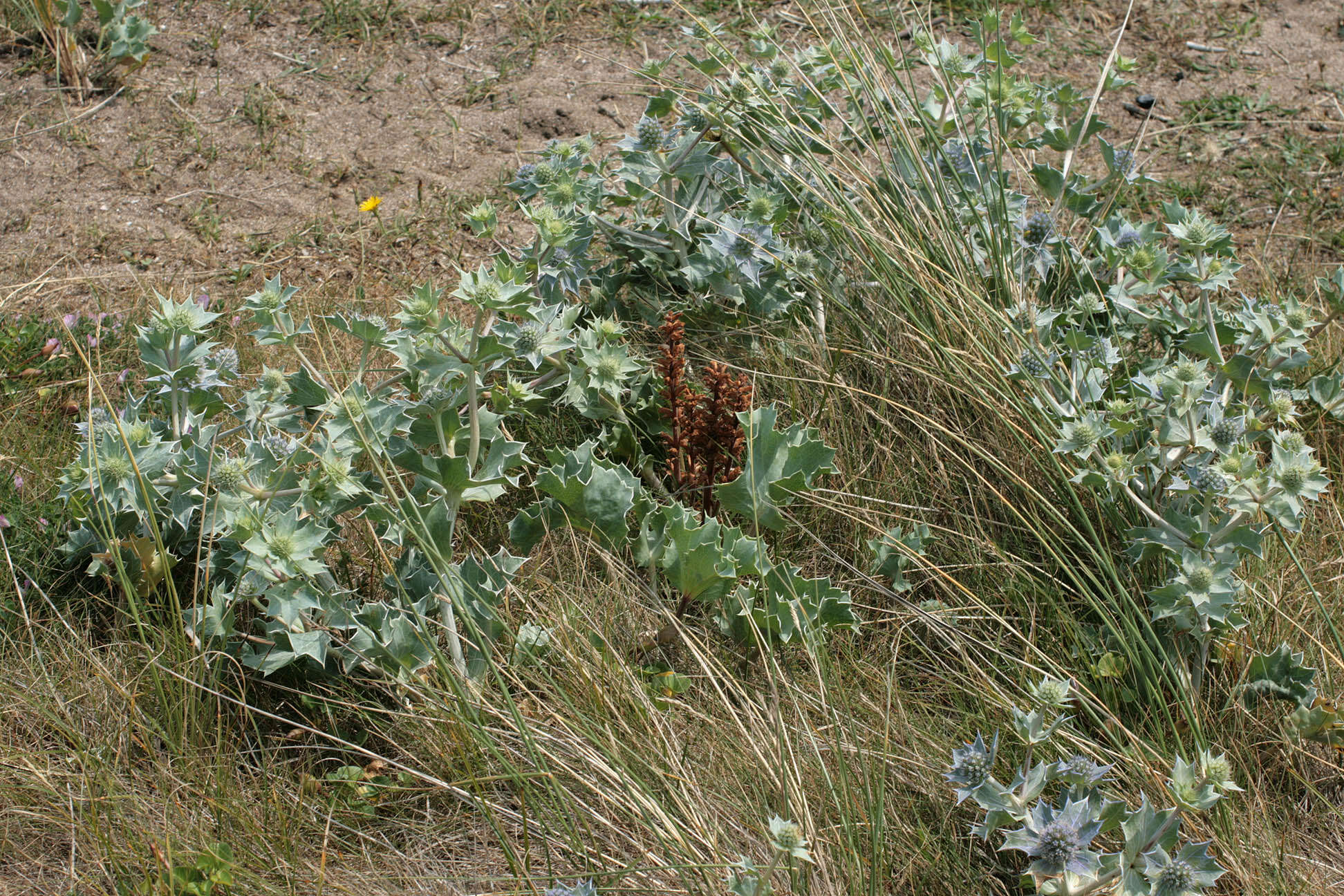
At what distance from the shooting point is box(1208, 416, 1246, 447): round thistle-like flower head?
210 centimetres

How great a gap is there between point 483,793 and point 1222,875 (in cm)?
124

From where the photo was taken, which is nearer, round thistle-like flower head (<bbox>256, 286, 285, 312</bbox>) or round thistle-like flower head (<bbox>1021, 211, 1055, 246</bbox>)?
round thistle-like flower head (<bbox>256, 286, 285, 312</bbox>)

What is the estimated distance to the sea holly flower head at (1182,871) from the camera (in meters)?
1.62

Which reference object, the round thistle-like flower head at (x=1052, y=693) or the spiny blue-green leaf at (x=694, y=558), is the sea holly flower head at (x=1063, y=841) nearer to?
the round thistle-like flower head at (x=1052, y=693)

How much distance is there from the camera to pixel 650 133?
8.98 ft

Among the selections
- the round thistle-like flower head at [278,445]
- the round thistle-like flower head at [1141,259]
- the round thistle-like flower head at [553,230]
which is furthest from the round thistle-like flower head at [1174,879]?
the round thistle-like flower head at [278,445]

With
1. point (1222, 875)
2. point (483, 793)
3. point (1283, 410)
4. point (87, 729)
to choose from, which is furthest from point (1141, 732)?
point (87, 729)

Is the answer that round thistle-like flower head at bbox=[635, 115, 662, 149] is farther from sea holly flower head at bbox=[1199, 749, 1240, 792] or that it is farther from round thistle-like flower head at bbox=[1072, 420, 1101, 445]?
sea holly flower head at bbox=[1199, 749, 1240, 792]

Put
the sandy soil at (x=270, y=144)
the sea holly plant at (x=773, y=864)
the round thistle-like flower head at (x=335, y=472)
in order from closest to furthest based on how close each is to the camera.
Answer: the sea holly plant at (x=773, y=864), the round thistle-like flower head at (x=335, y=472), the sandy soil at (x=270, y=144)

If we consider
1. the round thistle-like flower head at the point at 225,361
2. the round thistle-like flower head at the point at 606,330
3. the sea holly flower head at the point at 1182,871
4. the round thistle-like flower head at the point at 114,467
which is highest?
the round thistle-like flower head at the point at 606,330

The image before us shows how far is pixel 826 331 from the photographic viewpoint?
2869mm

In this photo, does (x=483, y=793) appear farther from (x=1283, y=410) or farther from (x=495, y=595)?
(x=1283, y=410)

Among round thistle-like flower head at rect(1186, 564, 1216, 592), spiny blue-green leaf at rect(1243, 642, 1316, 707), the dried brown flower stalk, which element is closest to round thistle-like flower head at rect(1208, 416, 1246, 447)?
round thistle-like flower head at rect(1186, 564, 1216, 592)

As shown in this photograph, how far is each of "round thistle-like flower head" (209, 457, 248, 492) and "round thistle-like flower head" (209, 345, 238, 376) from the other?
429mm
